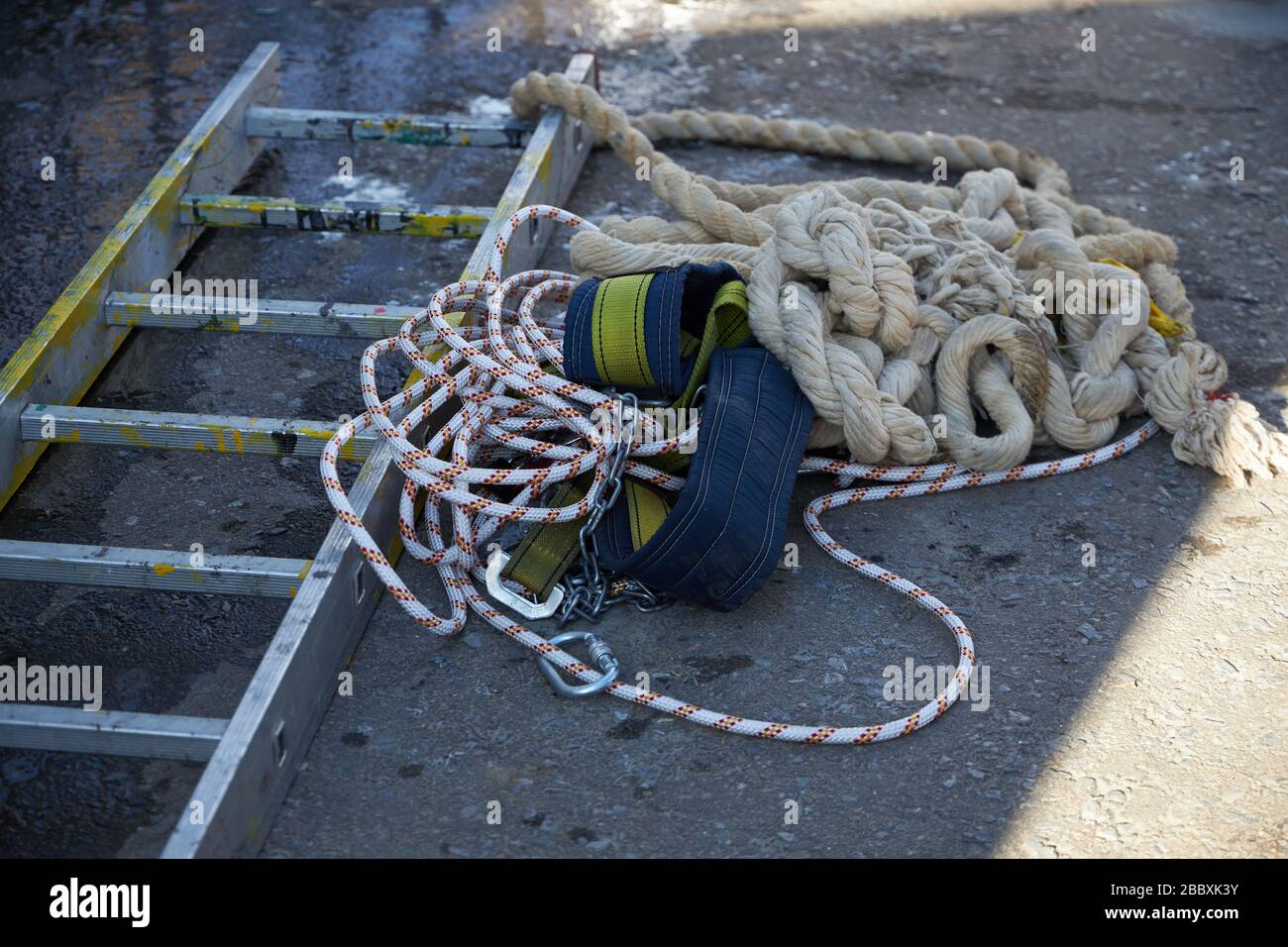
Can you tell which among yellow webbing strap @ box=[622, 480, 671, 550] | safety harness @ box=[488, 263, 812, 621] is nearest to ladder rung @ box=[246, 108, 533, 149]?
safety harness @ box=[488, 263, 812, 621]

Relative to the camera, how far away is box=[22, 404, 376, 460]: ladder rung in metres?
2.70

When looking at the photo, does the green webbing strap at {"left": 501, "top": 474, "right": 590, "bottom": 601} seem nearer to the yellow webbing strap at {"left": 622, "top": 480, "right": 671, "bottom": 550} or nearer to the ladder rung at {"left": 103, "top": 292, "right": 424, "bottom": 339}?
the yellow webbing strap at {"left": 622, "top": 480, "right": 671, "bottom": 550}

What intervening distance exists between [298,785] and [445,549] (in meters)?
0.55

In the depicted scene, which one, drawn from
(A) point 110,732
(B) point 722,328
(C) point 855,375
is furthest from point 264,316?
(C) point 855,375

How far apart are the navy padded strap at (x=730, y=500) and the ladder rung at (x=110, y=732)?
0.76m

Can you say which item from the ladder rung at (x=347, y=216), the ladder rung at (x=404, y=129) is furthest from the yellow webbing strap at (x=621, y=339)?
the ladder rung at (x=404, y=129)

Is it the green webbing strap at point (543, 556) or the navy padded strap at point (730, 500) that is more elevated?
the navy padded strap at point (730, 500)

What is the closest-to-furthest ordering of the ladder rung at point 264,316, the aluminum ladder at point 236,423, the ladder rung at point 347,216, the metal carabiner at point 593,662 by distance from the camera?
the aluminum ladder at point 236,423 → the metal carabiner at point 593,662 → the ladder rung at point 264,316 → the ladder rung at point 347,216

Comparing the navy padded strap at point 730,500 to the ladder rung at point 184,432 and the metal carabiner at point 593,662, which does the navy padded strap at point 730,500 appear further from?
the ladder rung at point 184,432

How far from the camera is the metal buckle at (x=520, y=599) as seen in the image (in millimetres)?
2449

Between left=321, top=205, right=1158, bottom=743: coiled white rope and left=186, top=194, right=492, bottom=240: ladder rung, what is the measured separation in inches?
22.1

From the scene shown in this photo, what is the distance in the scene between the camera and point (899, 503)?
279 cm

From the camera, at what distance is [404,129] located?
391cm
